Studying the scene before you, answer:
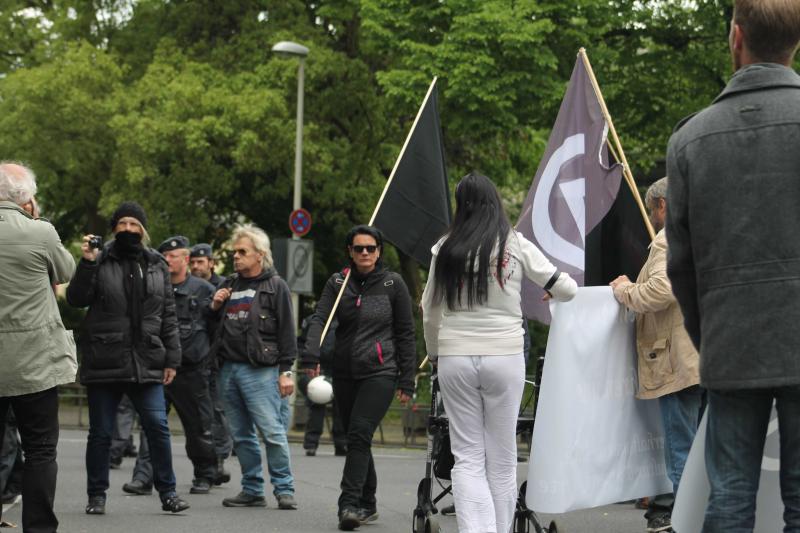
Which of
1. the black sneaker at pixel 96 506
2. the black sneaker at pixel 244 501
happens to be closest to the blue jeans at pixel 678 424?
the black sneaker at pixel 244 501

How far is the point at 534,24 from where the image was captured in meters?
21.7

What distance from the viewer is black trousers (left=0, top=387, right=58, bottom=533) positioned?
6.87 metres

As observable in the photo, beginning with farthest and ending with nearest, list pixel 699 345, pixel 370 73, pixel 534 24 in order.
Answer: pixel 370 73 < pixel 534 24 < pixel 699 345

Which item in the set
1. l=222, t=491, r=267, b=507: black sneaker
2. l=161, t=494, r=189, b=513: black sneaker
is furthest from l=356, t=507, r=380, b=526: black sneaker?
l=161, t=494, r=189, b=513: black sneaker

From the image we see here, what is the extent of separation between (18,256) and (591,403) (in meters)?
2.97

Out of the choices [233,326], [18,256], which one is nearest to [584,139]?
[233,326]

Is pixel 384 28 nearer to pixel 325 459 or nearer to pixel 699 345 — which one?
pixel 325 459

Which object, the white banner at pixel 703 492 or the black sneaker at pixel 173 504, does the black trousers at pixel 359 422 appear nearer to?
the black sneaker at pixel 173 504

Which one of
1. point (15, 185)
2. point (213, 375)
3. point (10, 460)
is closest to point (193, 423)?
point (10, 460)

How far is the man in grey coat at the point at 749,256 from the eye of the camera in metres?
3.79

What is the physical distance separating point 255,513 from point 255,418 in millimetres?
655

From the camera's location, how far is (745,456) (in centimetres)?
388

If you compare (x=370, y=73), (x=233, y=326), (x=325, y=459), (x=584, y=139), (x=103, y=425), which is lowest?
(x=325, y=459)

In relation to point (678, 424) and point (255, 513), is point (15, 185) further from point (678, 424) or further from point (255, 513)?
point (678, 424)
